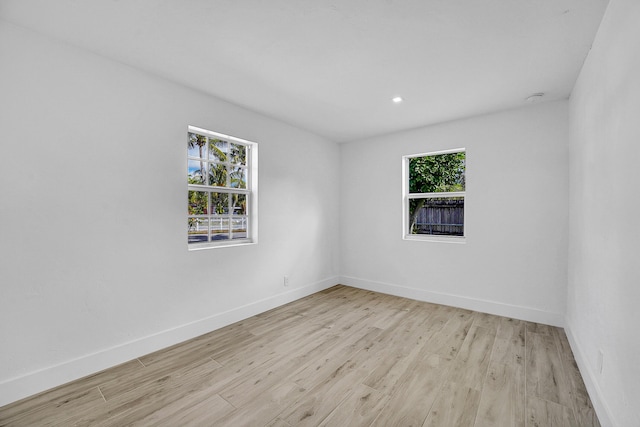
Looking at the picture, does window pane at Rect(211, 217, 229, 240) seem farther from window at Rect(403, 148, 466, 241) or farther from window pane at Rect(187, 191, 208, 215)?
window at Rect(403, 148, 466, 241)

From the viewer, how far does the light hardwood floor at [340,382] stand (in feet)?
5.93

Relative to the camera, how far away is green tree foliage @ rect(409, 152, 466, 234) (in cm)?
406

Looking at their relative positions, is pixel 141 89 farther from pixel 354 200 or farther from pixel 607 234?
pixel 607 234

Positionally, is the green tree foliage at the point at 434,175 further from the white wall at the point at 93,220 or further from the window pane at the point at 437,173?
the white wall at the point at 93,220

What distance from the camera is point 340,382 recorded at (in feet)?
7.17

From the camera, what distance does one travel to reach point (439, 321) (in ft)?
11.1

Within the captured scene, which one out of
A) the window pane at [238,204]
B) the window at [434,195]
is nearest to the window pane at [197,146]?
the window pane at [238,204]

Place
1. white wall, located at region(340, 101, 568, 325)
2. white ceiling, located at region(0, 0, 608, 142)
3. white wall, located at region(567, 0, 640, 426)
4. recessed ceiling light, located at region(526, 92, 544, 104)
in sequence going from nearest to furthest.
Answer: white wall, located at region(567, 0, 640, 426) < white ceiling, located at region(0, 0, 608, 142) < recessed ceiling light, located at region(526, 92, 544, 104) < white wall, located at region(340, 101, 568, 325)

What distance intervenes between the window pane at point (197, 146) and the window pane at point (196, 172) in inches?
3.5

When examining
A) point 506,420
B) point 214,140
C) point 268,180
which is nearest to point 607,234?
point 506,420

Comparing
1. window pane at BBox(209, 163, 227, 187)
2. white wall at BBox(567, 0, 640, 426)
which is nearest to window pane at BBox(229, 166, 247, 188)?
window pane at BBox(209, 163, 227, 187)

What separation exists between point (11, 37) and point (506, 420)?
167 inches

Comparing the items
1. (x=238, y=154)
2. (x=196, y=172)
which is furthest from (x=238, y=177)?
(x=196, y=172)

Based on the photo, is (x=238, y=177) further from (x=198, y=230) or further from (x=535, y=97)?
(x=535, y=97)
